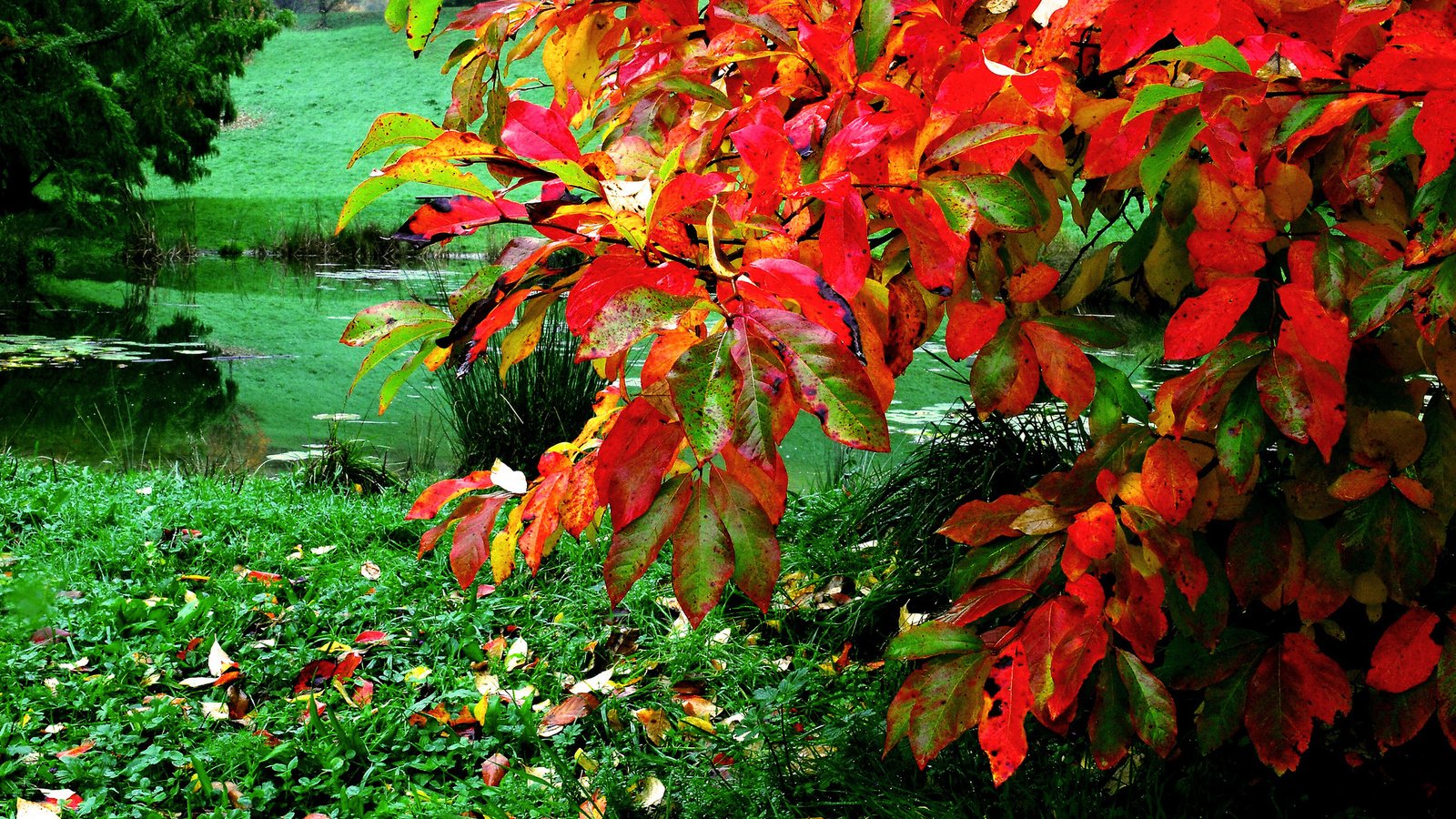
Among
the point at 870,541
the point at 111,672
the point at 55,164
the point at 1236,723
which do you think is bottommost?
the point at 55,164

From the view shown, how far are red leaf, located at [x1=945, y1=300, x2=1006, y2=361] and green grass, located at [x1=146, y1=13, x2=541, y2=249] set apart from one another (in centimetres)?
1309

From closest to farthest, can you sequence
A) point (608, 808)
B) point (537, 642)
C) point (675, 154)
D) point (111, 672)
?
1. point (675, 154)
2. point (608, 808)
3. point (111, 672)
4. point (537, 642)

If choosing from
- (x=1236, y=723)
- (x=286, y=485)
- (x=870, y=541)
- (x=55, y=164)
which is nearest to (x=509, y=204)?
(x=1236, y=723)

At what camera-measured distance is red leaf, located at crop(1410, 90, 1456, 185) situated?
2.28 ft

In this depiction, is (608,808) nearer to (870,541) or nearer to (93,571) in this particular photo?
(870,541)

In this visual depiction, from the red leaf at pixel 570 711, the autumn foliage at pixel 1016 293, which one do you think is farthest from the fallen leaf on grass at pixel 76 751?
the autumn foliage at pixel 1016 293

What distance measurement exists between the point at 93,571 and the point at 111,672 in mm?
565

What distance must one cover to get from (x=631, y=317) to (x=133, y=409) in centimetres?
591

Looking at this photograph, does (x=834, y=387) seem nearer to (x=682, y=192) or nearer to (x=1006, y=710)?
(x=682, y=192)

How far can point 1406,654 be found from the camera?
1.02m

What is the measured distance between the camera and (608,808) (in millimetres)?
1557

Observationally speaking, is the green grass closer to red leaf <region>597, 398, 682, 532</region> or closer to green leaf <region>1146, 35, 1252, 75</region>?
red leaf <region>597, 398, 682, 532</region>

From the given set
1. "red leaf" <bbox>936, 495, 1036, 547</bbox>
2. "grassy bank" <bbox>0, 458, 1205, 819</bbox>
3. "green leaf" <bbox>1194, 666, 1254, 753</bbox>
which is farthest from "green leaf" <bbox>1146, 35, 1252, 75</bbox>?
"grassy bank" <bbox>0, 458, 1205, 819</bbox>

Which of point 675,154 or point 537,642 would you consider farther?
point 537,642
